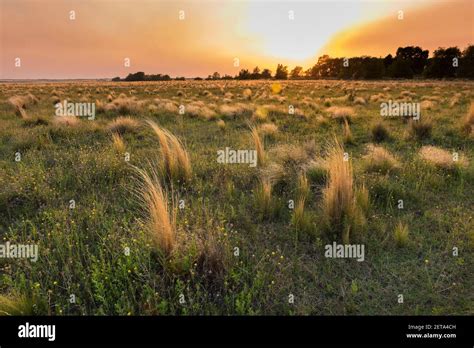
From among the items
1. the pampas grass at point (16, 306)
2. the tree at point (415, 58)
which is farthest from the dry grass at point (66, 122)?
the tree at point (415, 58)

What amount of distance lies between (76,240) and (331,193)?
303cm

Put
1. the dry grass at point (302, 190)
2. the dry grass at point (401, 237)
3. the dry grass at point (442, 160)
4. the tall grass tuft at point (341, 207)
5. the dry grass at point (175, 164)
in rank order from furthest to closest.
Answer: the dry grass at point (442, 160) < the dry grass at point (175, 164) < the dry grass at point (302, 190) < the tall grass tuft at point (341, 207) < the dry grass at point (401, 237)

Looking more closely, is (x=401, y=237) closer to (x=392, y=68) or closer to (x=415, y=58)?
(x=392, y=68)

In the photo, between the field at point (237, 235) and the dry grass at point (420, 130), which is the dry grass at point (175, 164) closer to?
the field at point (237, 235)

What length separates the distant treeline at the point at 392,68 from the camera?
4373 centimetres

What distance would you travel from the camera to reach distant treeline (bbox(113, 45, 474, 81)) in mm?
43731

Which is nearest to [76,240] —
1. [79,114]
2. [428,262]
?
[428,262]

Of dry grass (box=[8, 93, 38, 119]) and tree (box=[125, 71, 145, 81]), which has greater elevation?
tree (box=[125, 71, 145, 81])

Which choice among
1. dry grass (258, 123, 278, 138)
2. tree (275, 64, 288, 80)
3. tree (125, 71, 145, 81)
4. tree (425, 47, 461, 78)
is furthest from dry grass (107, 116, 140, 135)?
tree (125, 71, 145, 81)

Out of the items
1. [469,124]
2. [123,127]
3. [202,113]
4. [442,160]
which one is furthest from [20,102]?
[469,124]

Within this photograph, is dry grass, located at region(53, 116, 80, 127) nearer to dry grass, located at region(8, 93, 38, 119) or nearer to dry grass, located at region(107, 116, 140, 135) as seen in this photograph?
dry grass, located at region(107, 116, 140, 135)

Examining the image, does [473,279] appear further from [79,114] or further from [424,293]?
[79,114]

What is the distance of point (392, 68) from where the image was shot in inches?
2354

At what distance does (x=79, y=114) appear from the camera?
12.7 metres
